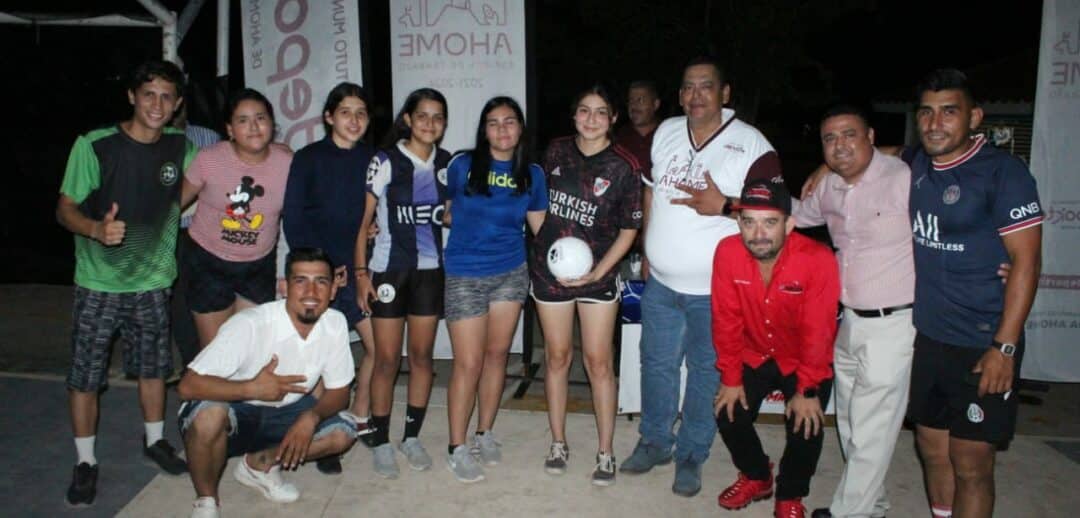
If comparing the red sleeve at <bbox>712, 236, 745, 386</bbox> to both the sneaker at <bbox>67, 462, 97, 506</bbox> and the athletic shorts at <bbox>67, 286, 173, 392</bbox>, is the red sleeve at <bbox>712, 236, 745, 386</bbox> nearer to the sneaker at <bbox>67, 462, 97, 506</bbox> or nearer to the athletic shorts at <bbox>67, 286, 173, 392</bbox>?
the athletic shorts at <bbox>67, 286, 173, 392</bbox>

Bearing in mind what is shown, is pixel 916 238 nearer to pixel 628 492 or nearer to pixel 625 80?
pixel 628 492

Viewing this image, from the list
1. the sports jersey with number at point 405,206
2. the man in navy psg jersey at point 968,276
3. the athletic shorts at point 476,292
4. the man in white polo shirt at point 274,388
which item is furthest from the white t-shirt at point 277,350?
the man in navy psg jersey at point 968,276

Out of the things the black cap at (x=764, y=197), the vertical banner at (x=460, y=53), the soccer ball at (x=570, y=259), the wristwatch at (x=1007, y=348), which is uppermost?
the vertical banner at (x=460, y=53)

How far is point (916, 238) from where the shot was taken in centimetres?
343

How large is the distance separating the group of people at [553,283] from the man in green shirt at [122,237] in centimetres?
1

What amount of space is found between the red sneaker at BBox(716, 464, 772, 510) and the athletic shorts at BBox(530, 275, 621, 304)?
1.04 metres

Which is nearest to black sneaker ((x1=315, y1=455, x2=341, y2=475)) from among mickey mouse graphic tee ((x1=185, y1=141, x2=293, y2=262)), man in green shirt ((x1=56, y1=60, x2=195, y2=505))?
man in green shirt ((x1=56, y1=60, x2=195, y2=505))

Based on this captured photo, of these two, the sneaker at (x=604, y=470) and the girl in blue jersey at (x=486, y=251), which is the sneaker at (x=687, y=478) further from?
the girl in blue jersey at (x=486, y=251)

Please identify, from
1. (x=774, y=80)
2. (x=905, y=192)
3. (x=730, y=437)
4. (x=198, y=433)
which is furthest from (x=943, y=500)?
(x=774, y=80)

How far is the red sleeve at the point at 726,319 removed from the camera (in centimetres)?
375

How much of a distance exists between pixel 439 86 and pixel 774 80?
60.0 feet

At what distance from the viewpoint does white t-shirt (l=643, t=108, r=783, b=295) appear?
3977 millimetres

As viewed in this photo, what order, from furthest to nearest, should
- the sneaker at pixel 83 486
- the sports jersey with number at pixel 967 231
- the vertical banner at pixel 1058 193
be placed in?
the vertical banner at pixel 1058 193
the sneaker at pixel 83 486
the sports jersey with number at pixel 967 231

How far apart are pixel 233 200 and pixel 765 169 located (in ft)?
8.24
